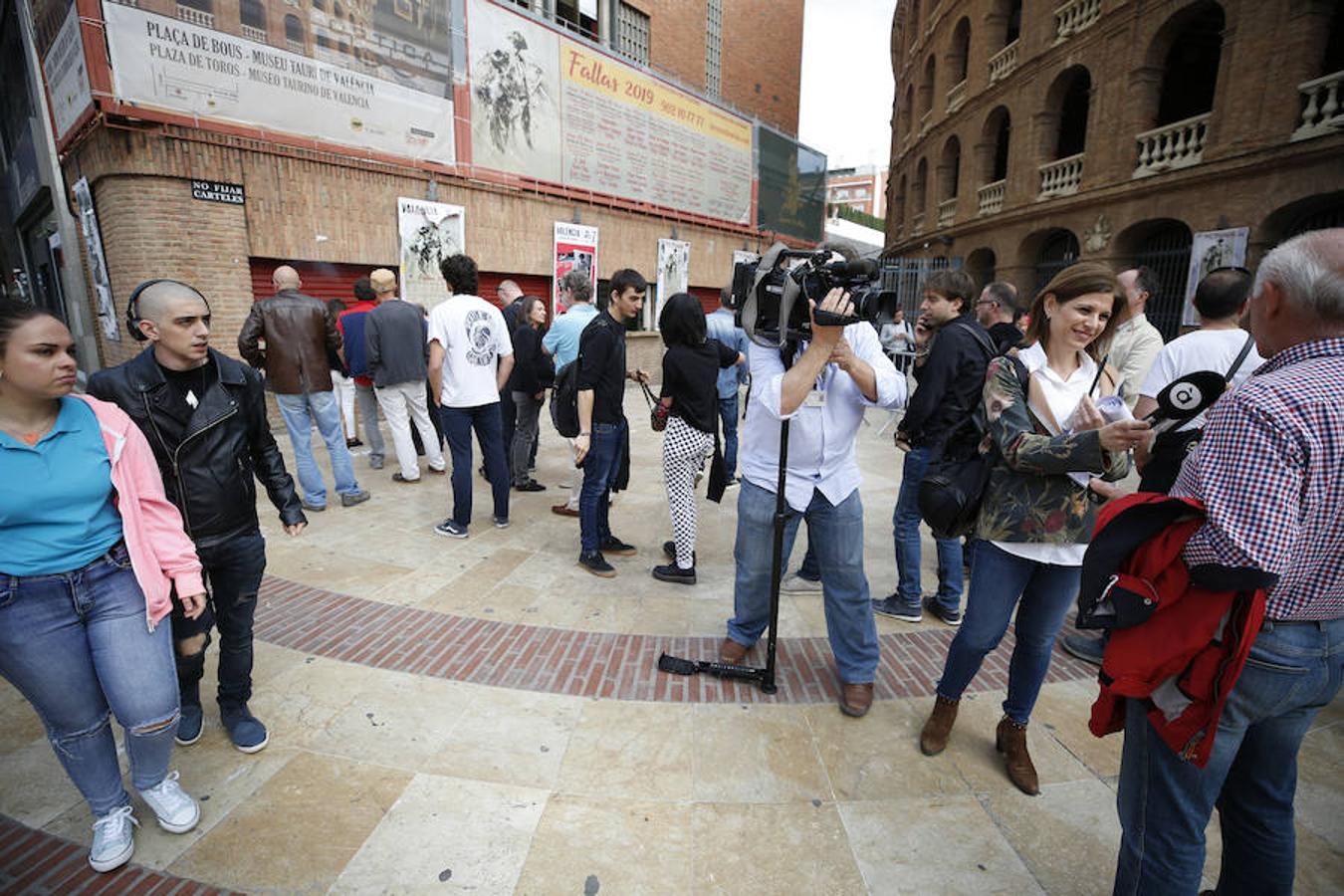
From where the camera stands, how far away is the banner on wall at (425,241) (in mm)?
9641

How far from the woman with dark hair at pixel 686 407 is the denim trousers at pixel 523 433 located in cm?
246

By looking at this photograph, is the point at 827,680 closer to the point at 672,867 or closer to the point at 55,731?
the point at 672,867

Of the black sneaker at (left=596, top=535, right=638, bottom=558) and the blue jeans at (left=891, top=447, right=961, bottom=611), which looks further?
the black sneaker at (left=596, top=535, right=638, bottom=558)

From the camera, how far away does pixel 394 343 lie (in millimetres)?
6160

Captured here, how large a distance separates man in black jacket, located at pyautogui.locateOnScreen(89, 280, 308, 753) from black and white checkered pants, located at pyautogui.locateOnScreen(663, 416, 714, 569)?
2332 millimetres

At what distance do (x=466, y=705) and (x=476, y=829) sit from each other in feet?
2.52

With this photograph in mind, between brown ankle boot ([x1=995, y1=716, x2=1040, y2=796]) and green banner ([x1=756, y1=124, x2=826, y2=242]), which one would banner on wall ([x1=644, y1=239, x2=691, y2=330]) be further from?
brown ankle boot ([x1=995, y1=716, x2=1040, y2=796])

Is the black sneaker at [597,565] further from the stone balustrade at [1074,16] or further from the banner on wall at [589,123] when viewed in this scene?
the stone balustrade at [1074,16]

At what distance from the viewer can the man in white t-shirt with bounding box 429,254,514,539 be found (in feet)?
15.9

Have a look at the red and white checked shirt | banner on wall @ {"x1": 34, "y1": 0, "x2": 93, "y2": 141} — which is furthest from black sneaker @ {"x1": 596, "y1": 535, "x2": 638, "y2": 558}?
banner on wall @ {"x1": 34, "y1": 0, "x2": 93, "y2": 141}

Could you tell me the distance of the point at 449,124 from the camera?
1014cm

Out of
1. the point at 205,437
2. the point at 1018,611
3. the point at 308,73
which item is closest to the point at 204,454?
the point at 205,437

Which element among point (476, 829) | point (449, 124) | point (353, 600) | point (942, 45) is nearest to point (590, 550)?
point (353, 600)

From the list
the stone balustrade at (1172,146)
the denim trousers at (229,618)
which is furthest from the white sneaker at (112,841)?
the stone balustrade at (1172,146)
